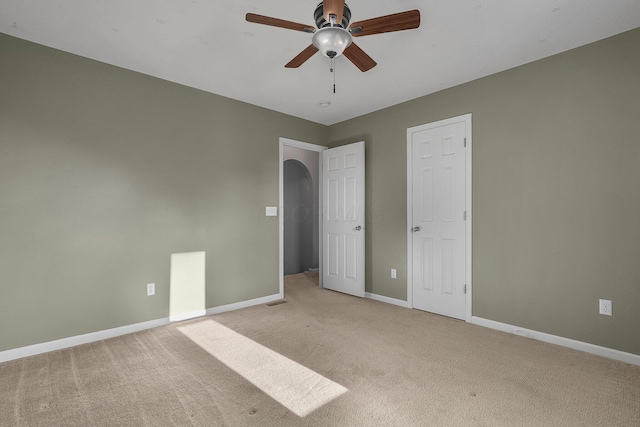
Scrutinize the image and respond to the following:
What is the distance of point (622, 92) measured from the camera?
243 cm

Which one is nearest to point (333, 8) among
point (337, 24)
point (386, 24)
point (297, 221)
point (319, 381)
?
point (337, 24)

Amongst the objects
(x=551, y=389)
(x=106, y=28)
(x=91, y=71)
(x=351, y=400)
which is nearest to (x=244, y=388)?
(x=351, y=400)

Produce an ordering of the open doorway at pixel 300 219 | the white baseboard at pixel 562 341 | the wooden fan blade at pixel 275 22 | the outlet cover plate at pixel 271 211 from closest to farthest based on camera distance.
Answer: the wooden fan blade at pixel 275 22
the white baseboard at pixel 562 341
the outlet cover plate at pixel 271 211
the open doorway at pixel 300 219

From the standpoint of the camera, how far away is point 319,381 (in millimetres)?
2133

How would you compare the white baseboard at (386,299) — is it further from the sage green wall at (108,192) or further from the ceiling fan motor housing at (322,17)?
the ceiling fan motor housing at (322,17)

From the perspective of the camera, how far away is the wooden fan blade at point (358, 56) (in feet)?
6.64

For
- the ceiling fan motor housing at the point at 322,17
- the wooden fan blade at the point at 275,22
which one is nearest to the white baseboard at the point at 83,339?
the wooden fan blade at the point at 275,22

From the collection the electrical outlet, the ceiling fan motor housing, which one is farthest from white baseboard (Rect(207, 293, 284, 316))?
the electrical outlet

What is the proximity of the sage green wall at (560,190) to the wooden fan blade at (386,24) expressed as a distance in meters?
1.51

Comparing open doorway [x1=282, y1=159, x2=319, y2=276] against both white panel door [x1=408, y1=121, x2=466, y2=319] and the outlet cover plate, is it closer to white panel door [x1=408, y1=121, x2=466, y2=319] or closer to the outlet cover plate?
the outlet cover plate

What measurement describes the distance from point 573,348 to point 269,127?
3.92 metres

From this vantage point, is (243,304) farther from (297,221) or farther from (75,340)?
(297,221)

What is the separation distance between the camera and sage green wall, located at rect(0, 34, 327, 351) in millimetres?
2502

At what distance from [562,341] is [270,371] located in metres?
2.49
